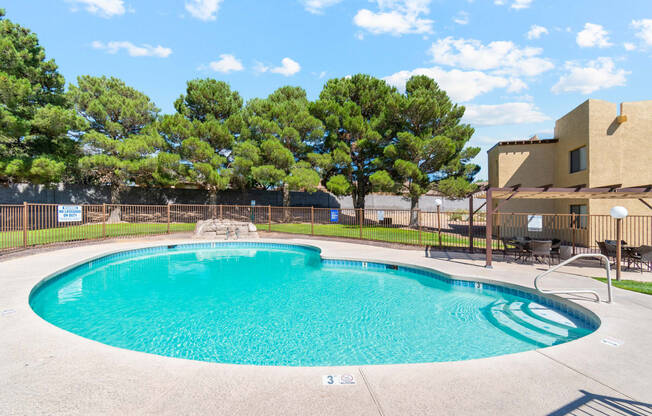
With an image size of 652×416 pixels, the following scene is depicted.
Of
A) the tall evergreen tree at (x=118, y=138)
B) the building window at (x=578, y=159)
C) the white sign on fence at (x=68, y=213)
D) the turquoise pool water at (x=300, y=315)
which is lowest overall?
the turquoise pool water at (x=300, y=315)

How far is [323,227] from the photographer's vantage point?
2089 centimetres

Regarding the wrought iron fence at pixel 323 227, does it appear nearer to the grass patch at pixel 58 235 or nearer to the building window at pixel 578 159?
the grass patch at pixel 58 235

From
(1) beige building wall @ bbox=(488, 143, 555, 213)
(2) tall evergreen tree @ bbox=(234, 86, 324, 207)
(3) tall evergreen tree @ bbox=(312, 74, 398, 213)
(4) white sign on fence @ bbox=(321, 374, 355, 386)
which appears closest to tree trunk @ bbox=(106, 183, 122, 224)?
(2) tall evergreen tree @ bbox=(234, 86, 324, 207)

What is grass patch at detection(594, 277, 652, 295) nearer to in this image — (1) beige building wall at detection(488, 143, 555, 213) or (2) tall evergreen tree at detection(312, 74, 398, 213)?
(1) beige building wall at detection(488, 143, 555, 213)

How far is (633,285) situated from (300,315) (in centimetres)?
748

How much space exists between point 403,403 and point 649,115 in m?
17.0

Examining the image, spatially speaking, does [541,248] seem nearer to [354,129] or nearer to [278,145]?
[354,129]

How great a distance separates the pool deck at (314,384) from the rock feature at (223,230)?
12050 millimetres

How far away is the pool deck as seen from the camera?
2.42 meters

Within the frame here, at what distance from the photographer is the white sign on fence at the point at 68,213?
11.9 metres

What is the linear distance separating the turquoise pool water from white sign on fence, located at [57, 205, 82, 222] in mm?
3782

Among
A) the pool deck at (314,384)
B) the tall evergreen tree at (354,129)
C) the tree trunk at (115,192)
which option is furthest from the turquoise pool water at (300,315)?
the tree trunk at (115,192)

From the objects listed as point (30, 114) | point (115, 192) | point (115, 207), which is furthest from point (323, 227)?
point (30, 114)

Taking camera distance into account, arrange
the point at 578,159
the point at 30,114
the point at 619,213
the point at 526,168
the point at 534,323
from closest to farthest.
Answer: the point at 534,323 → the point at 619,213 → the point at 578,159 → the point at 526,168 → the point at 30,114
